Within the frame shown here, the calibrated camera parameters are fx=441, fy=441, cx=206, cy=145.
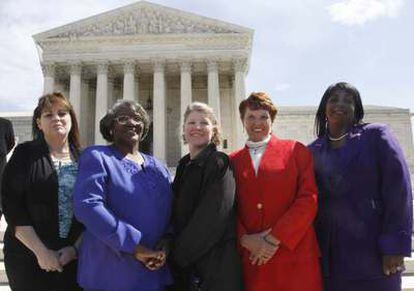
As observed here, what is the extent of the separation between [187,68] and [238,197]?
36498 mm

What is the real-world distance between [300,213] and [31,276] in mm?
2734

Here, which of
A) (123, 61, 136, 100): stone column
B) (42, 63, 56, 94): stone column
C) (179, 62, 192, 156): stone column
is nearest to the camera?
(179, 62, 192, 156): stone column

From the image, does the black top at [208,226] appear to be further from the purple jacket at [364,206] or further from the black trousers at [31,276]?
the black trousers at [31,276]

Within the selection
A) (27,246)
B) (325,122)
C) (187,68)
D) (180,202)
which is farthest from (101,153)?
(187,68)

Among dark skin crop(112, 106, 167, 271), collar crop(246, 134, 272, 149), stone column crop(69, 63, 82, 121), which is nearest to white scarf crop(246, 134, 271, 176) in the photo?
collar crop(246, 134, 272, 149)

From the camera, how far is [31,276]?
14.4 ft

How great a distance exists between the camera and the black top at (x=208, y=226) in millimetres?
4168

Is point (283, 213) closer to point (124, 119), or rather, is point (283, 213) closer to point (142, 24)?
point (124, 119)

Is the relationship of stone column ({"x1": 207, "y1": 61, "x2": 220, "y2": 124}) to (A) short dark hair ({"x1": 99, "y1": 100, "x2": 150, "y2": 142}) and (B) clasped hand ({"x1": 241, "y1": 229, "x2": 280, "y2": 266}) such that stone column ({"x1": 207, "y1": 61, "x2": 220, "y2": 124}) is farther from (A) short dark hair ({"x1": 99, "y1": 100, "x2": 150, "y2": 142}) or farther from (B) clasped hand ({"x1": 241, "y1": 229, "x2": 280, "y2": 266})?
(B) clasped hand ({"x1": 241, "y1": 229, "x2": 280, "y2": 266})

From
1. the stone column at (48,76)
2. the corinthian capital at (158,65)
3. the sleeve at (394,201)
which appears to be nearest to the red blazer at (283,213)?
the sleeve at (394,201)

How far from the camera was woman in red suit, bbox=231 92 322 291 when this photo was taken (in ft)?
14.0

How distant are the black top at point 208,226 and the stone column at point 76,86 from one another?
3691cm

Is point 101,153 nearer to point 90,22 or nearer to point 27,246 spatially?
point 27,246

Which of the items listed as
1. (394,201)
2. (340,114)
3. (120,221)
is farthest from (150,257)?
(340,114)
